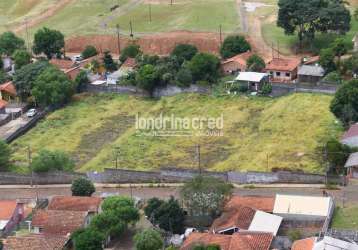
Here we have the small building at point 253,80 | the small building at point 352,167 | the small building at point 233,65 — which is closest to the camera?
the small building at point 352,167

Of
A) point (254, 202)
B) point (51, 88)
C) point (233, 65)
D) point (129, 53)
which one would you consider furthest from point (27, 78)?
point (254, 202)

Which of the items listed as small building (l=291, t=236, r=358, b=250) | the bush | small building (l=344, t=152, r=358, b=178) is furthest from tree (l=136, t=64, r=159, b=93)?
small building (l=291, t=236, r=358, b=250)

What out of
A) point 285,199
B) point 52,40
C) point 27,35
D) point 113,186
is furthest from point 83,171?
point 27,35

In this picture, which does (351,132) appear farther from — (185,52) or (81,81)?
(81,81)

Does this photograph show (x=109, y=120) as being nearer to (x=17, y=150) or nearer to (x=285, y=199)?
(x=17, y=150)

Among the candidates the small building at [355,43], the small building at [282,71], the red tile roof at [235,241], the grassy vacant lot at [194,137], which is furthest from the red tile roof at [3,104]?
the small building at [355,43]

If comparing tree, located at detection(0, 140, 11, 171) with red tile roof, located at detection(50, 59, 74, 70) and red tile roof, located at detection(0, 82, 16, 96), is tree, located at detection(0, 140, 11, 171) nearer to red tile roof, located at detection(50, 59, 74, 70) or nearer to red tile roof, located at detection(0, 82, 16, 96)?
red tile roof, located at detection(0, 82, 16, 96)

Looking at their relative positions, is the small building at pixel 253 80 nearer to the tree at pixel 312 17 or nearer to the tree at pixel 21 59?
the tree at pixel 312 17
